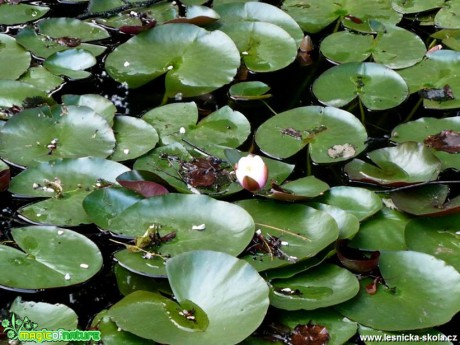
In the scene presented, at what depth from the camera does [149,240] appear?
1915 mm

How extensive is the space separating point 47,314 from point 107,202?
0.45 metres

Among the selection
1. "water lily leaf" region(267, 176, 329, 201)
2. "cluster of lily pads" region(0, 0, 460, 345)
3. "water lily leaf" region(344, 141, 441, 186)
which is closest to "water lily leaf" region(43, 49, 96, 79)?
"cluster of lily pads" region(0, 0, 460, 345)

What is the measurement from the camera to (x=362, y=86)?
2732 mm

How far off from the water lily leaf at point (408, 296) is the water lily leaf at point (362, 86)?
925 millimetres

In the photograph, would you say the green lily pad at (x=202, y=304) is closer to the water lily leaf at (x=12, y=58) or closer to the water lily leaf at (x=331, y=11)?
the water lily leaf at (x=12, y=58)

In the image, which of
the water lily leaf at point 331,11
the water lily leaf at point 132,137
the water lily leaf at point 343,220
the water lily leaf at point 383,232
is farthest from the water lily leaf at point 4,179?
the water lily leaf at point 331,11

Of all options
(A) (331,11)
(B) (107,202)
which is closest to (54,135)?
(B) (107,202)

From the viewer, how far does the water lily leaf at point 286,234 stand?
6.19 ft

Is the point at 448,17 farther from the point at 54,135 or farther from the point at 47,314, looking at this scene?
the point at 47,314

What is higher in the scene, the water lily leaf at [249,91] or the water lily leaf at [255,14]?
the water lily leaf at [255,14]

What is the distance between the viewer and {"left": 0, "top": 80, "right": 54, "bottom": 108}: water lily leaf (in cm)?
260

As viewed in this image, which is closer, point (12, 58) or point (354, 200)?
point (354, 200)

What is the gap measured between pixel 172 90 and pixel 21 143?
68 centimetres

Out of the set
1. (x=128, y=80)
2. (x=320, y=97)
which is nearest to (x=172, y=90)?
(x=128, y=80)
